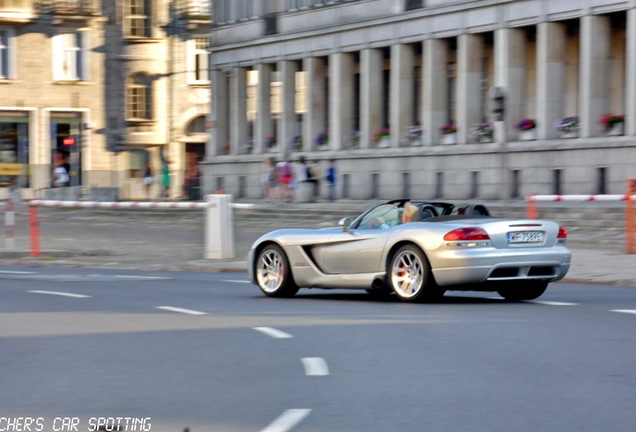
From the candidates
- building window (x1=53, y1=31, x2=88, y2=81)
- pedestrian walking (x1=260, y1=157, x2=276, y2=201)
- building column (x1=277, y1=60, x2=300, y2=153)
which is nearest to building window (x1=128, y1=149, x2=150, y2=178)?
building window (x1=53, y1=31, x2=88, y2=81)

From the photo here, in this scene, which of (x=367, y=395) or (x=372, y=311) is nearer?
(x=367, y=395)

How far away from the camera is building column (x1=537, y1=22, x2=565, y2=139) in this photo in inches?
1630

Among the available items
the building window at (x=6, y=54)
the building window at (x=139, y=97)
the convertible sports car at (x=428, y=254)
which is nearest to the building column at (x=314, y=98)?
the building window at (x=6, y=54)

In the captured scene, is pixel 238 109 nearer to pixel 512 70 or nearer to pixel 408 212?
pixel 512 70

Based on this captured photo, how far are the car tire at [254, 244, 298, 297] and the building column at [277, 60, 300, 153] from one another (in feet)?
125

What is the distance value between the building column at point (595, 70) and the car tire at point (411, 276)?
25.7 meters

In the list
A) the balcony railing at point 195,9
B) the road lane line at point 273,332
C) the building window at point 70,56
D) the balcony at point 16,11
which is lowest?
the road lane line at point 273,332

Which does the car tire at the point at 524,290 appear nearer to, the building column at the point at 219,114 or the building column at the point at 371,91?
the building column at the point at 371,91

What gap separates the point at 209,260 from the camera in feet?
83.3

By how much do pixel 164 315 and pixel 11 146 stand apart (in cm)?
4934

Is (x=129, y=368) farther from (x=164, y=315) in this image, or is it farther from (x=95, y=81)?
(x=95, y=81)

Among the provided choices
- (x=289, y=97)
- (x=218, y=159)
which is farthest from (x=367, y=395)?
(x=218, y=159)

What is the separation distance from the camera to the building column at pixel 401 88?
1901 inches

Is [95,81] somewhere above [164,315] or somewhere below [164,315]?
above
